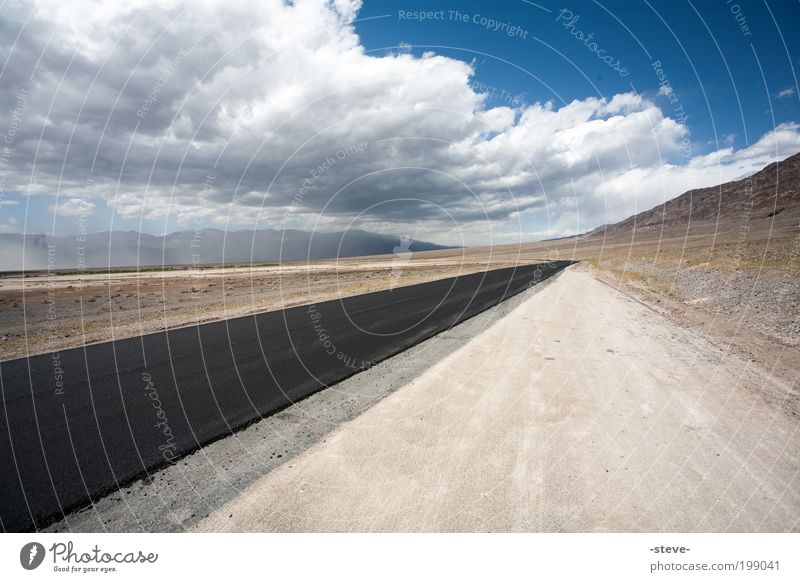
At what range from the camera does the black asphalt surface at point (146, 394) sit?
187 inches

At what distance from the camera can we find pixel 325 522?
3910mm

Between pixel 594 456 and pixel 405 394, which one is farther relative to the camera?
pixel 405 394

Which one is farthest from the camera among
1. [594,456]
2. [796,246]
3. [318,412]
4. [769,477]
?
[796,246]

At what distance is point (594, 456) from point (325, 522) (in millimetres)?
3632

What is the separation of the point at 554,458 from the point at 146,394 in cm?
775

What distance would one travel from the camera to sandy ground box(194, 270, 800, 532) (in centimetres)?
396
